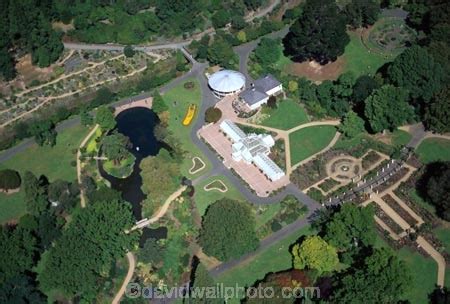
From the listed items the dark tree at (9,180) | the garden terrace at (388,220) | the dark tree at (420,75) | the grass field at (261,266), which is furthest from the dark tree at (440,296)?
the dark tree at (9,180)

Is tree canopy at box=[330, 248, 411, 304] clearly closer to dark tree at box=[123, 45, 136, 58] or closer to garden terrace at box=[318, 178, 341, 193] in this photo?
garden terrace at box=[318, 178, 341, 193]

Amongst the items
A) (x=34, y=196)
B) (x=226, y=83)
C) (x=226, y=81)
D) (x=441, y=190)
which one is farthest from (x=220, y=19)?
(x=441, y=190)

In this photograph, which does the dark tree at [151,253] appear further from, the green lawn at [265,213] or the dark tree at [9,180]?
the dark tree at [9,180]

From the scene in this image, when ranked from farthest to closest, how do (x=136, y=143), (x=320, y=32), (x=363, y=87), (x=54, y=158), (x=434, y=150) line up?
(x=320, y=32) → (x=136, y=143) → (x=54, y=158) → (x=363, y=87) → (x=434, y=150)

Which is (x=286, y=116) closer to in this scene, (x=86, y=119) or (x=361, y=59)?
(x=361, y=59)

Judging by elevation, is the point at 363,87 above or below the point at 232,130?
below

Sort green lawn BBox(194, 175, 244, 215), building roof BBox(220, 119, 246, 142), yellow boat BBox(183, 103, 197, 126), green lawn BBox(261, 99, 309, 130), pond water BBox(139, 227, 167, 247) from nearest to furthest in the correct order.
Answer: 1. pond water BBox(139, 227, 167, 247)
2. green lawn BBox(194, 175, 244, 215)
3. building roof BBox(220, 119, 246, 142)
4. green lawn BBox(261, 99, 309, 130)
5. yellow boat BBox(183, 103, 197, 126)

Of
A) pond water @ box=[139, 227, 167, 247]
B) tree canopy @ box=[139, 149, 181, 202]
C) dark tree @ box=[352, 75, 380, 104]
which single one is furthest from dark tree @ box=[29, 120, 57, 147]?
dark tree @ box=[352, 75, 380, 104]
